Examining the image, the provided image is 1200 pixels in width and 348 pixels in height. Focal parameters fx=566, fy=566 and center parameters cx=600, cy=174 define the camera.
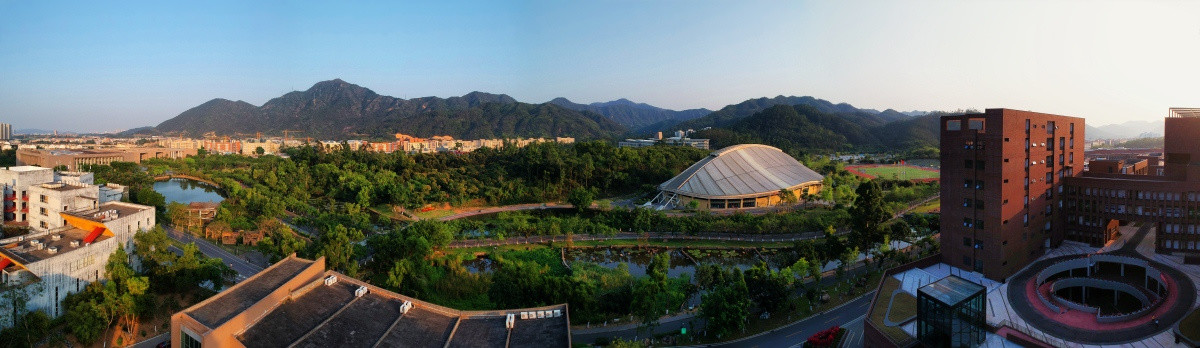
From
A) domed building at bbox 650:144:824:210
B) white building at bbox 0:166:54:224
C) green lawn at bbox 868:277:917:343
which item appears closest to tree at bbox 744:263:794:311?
green lawn at bbox 868:277:917:343

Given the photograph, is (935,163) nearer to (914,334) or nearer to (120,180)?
(914,334)

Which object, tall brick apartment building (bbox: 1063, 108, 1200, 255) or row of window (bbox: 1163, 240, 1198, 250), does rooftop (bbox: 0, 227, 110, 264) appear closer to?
tall brick apartment building (bbox: 1063, 108, 1200, 255)

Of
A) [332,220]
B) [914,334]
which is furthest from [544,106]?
[914,334]

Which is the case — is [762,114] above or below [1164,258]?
above

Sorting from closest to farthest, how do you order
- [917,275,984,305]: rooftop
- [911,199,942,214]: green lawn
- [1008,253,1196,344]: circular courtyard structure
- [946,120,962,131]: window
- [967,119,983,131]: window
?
[917,275,984,305]: rooftop
[1008,253,1196,344]: circular courtyard structure
[967,119,983,131]: window
[946,120,962,131]: window
[911,199,942,214]: green lawn

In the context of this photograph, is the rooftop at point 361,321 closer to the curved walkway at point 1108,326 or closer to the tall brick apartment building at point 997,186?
the curved walkway at point 1108,326

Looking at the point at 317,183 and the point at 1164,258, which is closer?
the point at 1164,258
